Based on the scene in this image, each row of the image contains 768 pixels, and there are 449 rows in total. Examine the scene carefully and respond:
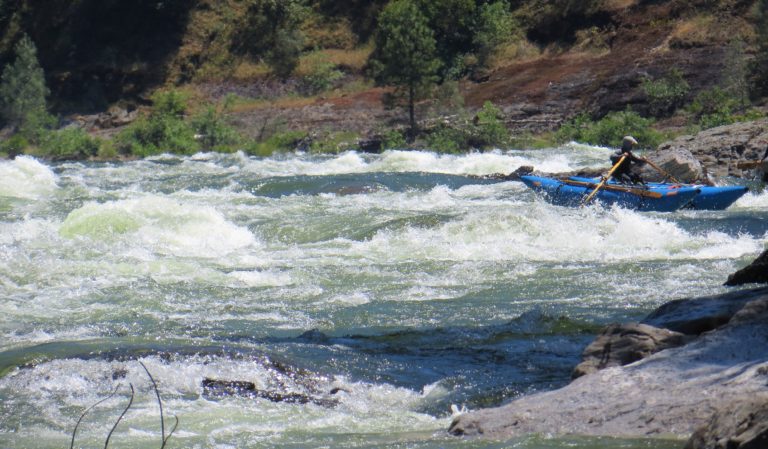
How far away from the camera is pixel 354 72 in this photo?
135ft

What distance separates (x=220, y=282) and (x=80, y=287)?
1.39 metres

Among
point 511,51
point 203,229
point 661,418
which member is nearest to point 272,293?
point 203,229

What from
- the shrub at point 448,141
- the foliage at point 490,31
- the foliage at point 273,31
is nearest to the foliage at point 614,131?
the shrub at point 448,141

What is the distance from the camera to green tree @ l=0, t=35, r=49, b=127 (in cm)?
4188

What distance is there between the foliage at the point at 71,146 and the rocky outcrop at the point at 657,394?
99.7 feet

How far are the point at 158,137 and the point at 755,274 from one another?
28.1 meters

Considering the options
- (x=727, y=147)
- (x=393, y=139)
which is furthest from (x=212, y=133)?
(x=727, y=147)

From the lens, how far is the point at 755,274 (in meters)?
8.91

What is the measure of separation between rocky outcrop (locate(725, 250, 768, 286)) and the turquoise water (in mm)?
616

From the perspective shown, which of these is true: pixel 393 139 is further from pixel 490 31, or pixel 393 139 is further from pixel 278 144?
pixel 490 31

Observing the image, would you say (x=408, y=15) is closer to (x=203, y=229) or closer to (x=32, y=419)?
(x=203, y=229)

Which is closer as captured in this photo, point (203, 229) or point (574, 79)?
point (203, 229)

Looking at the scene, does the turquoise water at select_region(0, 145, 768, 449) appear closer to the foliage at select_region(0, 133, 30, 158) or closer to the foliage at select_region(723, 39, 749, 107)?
the foliage at select_region(723, 39, 749, 107)

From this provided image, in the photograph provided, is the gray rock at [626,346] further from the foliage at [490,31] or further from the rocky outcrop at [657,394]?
the foliage at [490,31]
